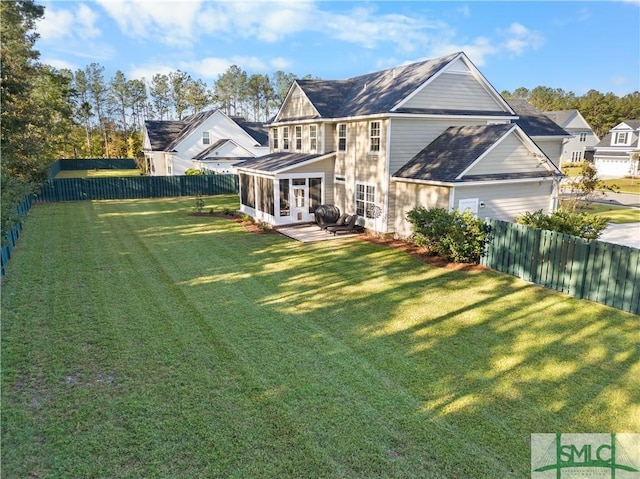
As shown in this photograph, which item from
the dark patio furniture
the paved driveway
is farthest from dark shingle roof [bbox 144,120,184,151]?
the paved driveway

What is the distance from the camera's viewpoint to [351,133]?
18.8m

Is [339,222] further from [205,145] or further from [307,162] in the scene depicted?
[205,145]

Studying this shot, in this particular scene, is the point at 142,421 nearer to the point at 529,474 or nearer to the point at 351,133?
the point at 529,474

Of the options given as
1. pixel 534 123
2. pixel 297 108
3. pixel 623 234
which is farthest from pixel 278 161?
pixel 534 123

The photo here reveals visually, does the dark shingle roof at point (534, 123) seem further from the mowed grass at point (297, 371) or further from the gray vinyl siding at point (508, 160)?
the mowed grass at point (297, 371)

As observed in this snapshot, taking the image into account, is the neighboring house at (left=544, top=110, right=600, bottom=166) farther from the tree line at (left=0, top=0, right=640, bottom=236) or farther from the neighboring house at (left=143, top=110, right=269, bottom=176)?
the neighboring house at (left=143, top=110, right=269, bottom=176)

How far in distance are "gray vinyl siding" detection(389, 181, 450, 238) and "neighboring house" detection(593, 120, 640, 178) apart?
43.6 metres

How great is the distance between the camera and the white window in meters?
18.0

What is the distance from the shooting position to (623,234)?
1752 centimetres

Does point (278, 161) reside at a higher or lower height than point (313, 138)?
lower

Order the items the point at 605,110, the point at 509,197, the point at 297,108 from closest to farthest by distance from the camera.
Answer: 1. the point at 509,197
2. the point at 297,108
3. the point at 605,110

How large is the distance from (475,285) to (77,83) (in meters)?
81.4

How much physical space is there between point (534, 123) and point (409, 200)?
18.5 m
